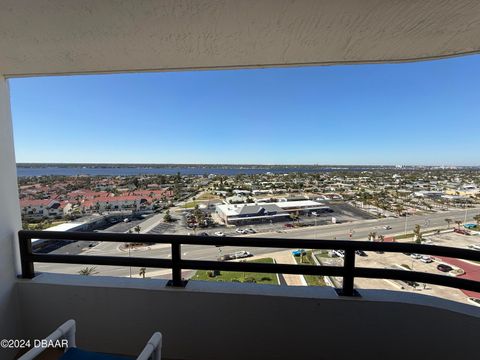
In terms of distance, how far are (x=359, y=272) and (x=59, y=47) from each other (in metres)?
2.44

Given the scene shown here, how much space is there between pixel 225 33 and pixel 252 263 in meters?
1.47

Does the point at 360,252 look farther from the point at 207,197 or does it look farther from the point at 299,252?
the point at 207,197

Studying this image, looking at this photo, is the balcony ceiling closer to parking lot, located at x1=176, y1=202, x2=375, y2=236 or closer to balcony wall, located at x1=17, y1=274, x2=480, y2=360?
parking lot, located at x1=176, y1=202, x2=375, y2=236

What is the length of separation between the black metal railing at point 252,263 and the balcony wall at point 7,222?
8 cm

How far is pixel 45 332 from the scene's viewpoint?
1681 mm

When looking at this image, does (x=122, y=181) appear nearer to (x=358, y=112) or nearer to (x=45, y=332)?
(x=45, y=332)

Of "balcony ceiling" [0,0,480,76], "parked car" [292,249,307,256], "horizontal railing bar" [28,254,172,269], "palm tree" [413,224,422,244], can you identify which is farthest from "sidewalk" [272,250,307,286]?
"balcony ceiling" [0,0,480,76]

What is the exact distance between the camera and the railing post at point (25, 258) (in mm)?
1721

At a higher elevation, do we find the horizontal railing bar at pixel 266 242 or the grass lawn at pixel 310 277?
the horizontal railing bar at pixel 266 242

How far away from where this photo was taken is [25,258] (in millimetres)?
1728

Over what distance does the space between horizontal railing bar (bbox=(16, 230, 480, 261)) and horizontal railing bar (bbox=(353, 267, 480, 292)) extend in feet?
0.46

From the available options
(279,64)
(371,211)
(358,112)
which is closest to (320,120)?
(358,112)

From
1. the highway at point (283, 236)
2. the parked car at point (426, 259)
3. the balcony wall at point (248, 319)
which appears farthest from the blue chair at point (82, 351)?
the parked car at point (426, 259)

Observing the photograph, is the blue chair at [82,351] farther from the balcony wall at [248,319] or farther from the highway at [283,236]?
the highway at [283,236]
